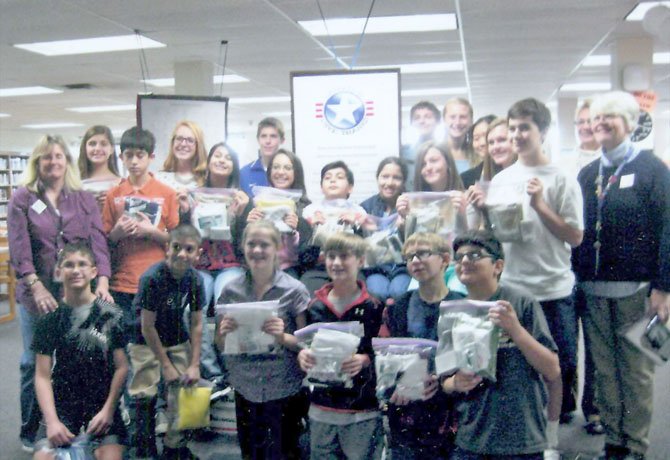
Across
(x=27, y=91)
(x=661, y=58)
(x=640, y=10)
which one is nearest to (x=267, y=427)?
(x=640, y=10)

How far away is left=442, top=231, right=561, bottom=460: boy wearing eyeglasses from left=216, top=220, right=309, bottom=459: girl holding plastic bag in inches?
27.5

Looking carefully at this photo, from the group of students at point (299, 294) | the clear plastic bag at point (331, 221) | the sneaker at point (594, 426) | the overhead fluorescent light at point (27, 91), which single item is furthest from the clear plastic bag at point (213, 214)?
the overhead fluorescent light at point (27, 91)

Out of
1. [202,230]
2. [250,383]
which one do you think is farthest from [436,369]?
[202,230]

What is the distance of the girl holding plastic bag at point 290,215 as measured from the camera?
3.08 metres

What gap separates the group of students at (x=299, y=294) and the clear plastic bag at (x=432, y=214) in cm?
5

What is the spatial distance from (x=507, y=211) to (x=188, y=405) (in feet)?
5.40

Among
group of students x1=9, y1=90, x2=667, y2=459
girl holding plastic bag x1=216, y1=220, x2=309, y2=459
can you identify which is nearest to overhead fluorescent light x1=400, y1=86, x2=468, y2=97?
group of students x1=9, y1=90, x2=667, y2=459

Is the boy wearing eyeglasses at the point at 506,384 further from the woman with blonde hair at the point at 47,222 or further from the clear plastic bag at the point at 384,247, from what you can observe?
the woman with blonde hair at the point at 47,222

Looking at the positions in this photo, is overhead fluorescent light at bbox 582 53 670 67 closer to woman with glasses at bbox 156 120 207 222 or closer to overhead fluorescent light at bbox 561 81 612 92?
overhead fluorescent light at bbox 561 81 612 92

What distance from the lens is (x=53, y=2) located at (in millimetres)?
5242

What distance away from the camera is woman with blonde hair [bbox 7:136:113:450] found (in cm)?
316

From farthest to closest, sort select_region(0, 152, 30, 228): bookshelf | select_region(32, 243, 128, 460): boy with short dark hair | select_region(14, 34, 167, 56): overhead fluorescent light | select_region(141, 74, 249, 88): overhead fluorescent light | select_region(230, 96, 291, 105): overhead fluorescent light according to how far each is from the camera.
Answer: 1. select_region(230, 96, 291, 105): overhead fluorescent light
2. select_region(0, 152, 30, 228): bookshelf
3. select_region(141, 74, 249, 88): overhead fluorescent light
4. select_region(14, 34, 167, 56): overhead fluorescent light
5. select_region(32, 243, 128, 460): boy with short dark hair

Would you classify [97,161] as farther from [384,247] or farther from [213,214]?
[384,247]

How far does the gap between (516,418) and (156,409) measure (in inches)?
71.1
